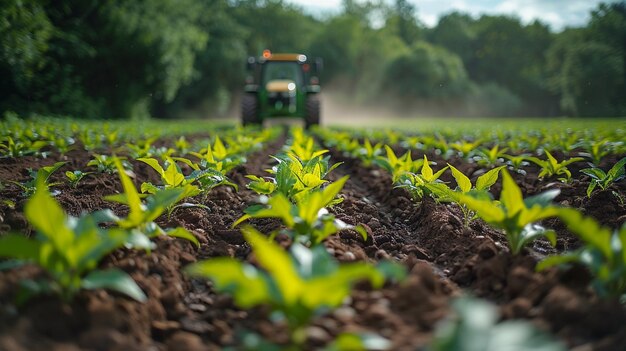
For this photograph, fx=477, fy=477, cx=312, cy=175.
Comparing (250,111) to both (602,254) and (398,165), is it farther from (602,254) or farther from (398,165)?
(602,254)

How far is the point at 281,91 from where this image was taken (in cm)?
1596

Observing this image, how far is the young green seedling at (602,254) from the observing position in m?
1.54

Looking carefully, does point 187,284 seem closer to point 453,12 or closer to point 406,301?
point 406,301

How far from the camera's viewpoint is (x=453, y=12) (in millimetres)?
73812

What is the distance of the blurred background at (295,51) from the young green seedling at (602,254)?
15436 millimetres

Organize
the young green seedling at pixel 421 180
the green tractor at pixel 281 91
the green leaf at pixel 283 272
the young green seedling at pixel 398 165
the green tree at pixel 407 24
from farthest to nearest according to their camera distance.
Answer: the green tree at pixel 407 24, the green tractor at pixel 281 91, the young green seedling at pixel 398 165, the young green seedling at pixel 421 180, the green leaf at pixel 283 272

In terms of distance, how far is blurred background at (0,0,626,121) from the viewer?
58.0ft

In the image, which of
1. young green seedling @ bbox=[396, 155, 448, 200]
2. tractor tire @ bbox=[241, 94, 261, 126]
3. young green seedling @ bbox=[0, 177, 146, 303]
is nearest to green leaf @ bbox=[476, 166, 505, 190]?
young green seedling @ bbox=[396, 155, 448, 200]

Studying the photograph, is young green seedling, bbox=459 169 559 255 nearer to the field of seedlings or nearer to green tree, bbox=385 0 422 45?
the field of seedlings

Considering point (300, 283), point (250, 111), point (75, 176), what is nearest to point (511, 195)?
point (300, 283)

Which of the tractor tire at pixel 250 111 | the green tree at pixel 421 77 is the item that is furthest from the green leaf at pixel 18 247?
the green tree at pixel 421 77

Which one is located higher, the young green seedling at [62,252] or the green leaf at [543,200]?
the green leaf at [543,200]

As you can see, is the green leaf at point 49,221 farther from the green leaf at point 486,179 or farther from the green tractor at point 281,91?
the green tractor at point 281,91

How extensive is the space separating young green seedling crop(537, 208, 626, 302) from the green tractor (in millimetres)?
13706
